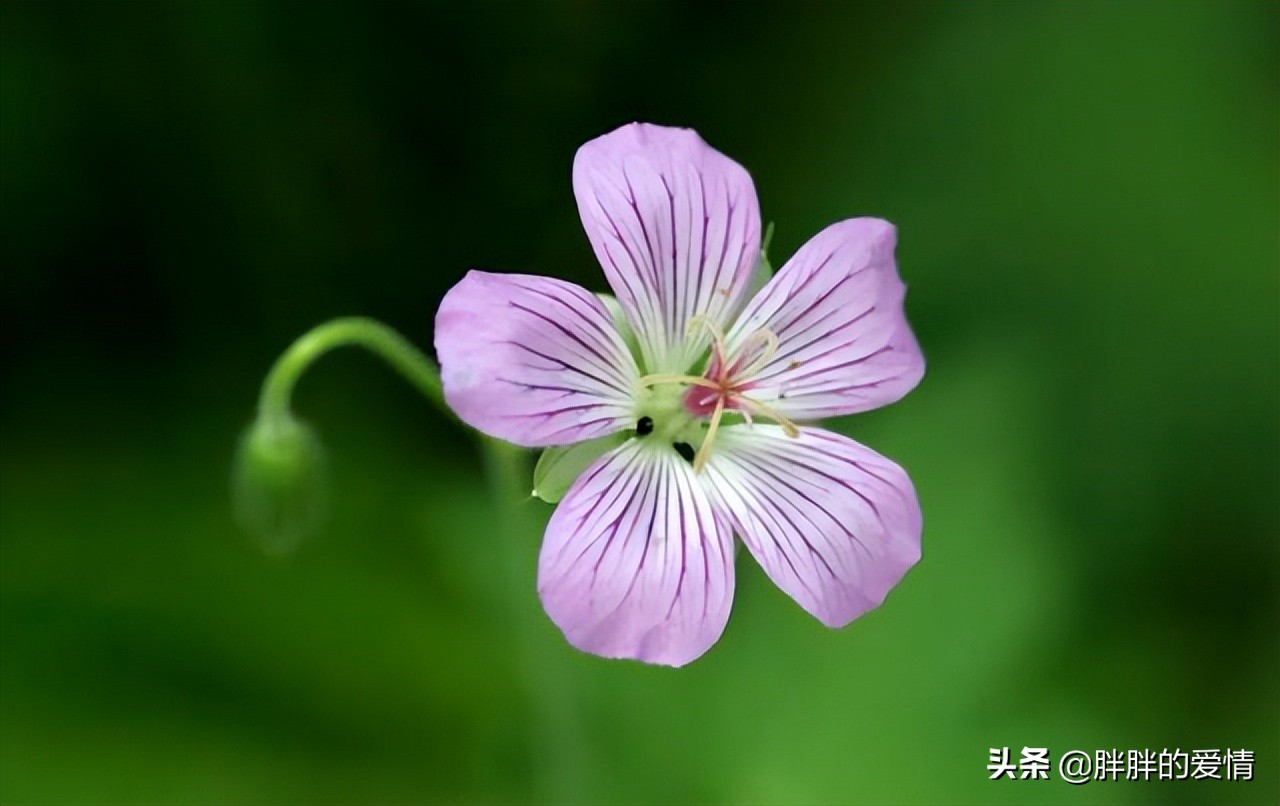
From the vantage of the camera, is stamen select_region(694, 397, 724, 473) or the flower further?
stamen select_region(694, 397, 724, 473)

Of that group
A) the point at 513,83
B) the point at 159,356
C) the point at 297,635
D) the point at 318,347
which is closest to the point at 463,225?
the point at 513,83

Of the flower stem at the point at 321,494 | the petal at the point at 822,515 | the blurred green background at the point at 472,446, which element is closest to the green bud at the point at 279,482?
the flower stem at the point at 321,494

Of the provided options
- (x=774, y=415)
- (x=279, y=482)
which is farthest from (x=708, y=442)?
(x=279, y=482)

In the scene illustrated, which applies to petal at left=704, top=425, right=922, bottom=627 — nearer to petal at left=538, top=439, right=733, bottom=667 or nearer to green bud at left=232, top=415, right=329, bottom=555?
petal at left=538, top=439, right=733, bottom=667

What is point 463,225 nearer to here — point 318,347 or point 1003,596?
point 318,347

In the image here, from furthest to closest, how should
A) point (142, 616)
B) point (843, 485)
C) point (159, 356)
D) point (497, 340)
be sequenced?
point (159, 356), point (142, 616), point (843, 485), point (497, 340)

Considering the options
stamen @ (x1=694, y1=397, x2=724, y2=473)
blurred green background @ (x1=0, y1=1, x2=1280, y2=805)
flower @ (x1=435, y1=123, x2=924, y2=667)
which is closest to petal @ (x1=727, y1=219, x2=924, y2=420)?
flower @ (x1=435, y1=123, x2=924, y2=667)

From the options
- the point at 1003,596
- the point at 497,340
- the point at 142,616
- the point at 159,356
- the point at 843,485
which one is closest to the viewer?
the point at 497,340
